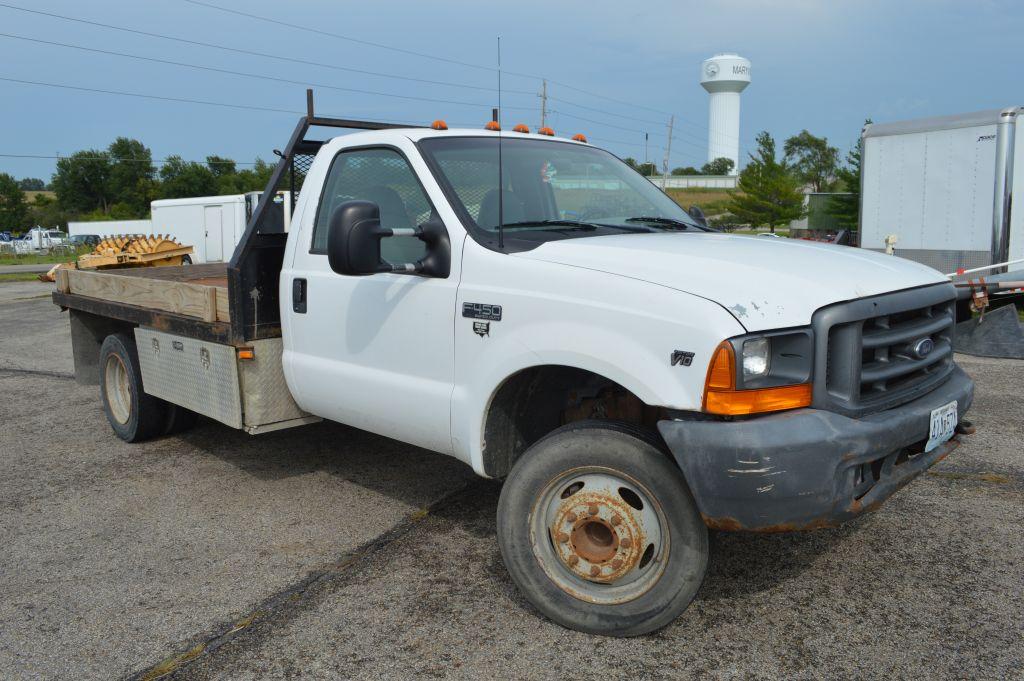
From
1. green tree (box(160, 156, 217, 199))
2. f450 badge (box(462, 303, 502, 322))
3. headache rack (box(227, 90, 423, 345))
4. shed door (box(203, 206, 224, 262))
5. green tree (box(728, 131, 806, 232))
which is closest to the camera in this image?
f450 badge (box(462, 303, 502, 322))

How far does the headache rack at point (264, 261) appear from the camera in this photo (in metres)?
4.73

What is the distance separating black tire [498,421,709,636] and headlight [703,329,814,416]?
38 cm

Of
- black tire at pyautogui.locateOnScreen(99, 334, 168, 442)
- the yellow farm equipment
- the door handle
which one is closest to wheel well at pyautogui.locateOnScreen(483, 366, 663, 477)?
the door handle

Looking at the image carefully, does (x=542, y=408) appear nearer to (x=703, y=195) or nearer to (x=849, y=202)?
(x=849, y=202)

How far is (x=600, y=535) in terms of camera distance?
11.1ft

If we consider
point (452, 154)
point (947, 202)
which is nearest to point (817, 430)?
point (452, 154)

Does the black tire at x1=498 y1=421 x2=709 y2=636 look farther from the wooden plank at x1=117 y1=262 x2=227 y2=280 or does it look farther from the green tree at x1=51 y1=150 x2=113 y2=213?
the green tree at x1=51 y1=150 x2=113 y2=213

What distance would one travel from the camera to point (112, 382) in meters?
6.57

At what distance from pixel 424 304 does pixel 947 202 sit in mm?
11440

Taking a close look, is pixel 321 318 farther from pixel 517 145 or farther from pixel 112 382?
pixel 112 382

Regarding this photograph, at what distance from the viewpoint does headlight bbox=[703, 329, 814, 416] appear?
113 inches

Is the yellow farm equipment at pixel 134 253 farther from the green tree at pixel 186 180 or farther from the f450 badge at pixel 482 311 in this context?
the green tree at pixel 186 180

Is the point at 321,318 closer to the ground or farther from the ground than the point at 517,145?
closer to the ground

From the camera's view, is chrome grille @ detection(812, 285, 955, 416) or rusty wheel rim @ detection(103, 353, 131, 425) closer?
chrome grille @ detection(812, 285, 955, 416)
